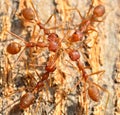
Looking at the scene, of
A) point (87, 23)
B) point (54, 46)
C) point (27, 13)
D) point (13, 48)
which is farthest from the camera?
point (87, 23)

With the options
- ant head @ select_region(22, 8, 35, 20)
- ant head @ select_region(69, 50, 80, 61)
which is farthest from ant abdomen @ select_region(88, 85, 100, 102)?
ant head @ select_region(22, 8, 35, 20)

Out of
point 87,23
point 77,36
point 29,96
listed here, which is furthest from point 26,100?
point 87,23

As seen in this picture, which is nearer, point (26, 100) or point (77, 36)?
point (26, 100)

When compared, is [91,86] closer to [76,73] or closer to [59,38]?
[76,73]

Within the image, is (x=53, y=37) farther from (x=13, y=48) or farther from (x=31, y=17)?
(x=13, y=48)

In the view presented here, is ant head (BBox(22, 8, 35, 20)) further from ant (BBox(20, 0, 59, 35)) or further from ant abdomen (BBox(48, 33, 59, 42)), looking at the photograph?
ant abdomen (BBox(48, 33, 59, 42))

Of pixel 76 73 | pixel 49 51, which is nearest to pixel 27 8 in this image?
pixel 49 51

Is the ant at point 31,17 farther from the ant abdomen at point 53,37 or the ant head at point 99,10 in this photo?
the ant head at point 99,10

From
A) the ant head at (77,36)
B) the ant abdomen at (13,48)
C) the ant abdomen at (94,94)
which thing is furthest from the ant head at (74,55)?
the ant abdomen at (13,48)
